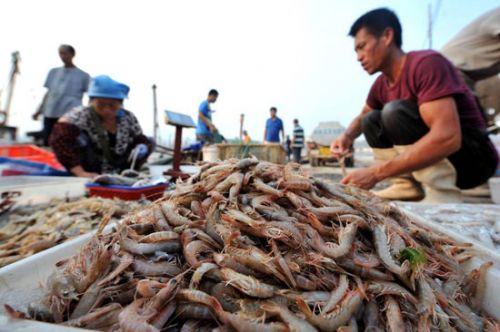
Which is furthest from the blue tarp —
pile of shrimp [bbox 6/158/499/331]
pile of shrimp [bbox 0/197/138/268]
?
pile of shrimp [bbox 6/158/499/331]

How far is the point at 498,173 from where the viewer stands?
4.90 meters

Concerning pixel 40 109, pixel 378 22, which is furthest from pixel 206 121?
pixel 378 22

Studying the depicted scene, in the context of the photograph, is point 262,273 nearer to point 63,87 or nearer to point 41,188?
point 41,188

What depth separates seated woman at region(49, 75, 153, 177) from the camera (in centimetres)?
461

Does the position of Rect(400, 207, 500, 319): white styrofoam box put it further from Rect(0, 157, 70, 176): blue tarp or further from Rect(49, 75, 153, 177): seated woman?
Rect(0, 157, 70, 176): blue tarp

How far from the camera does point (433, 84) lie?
3277mm

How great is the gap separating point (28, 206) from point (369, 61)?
4.47m

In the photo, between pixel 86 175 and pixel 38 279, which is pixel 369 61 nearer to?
pixel 38 279

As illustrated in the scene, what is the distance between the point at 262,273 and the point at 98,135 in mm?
4505

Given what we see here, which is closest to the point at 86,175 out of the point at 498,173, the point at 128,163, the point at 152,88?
the point at 128,163

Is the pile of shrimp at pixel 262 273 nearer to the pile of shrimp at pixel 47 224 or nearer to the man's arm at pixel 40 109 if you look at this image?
the pile of shrimp at pixel 47 224

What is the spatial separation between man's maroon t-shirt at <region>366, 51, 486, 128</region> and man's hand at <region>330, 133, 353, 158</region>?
1.07 metres

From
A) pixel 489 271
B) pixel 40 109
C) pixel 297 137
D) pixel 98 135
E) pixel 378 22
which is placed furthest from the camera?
pixel 297 137

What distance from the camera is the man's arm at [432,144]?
10.2 feet
